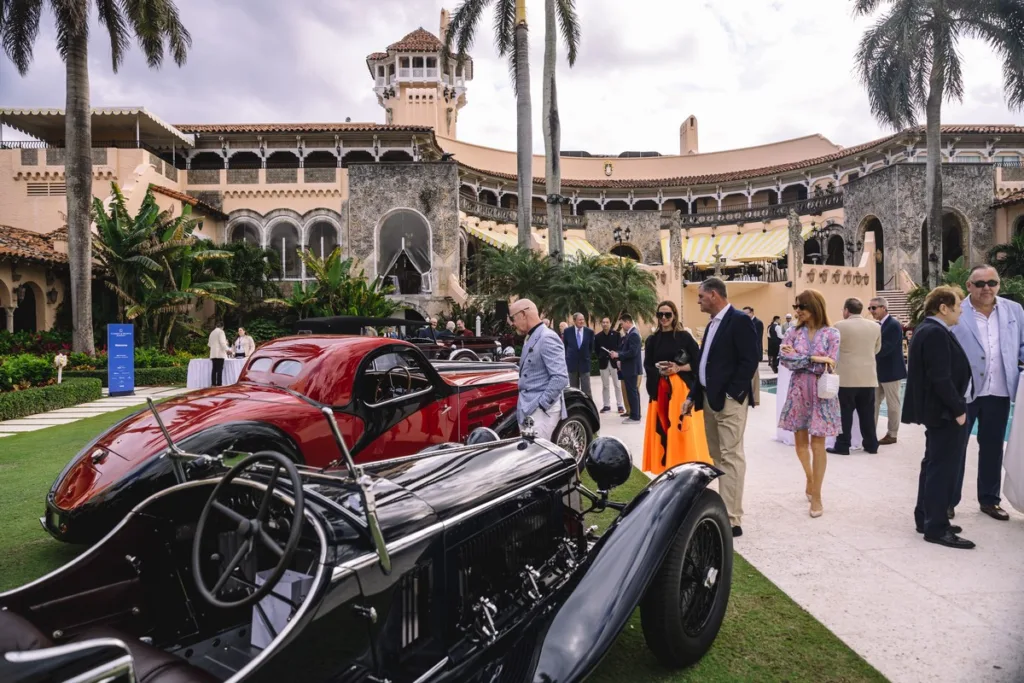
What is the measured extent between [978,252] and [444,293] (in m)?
26.4

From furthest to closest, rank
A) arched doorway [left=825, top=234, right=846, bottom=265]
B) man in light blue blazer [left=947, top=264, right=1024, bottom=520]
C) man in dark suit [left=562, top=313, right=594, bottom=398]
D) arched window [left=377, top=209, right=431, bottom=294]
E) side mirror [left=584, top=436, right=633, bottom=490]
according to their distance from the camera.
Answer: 1. arched doorway [left=825, top=234, right=846, bottom=265]
2. arched window [left=377, top=209, right=431, bottom=294]
3. man in dark suit [left=562, top=313, right=594, bottom=398]
4. man in light blue blazer [left=947, top=264, right=1024, bottom=520]
5. side mirror [left=584, top=436, right=633, bottom=490]

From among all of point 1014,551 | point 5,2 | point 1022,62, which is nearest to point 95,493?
point 1014,551

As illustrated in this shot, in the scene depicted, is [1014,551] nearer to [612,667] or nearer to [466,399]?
[612,667]

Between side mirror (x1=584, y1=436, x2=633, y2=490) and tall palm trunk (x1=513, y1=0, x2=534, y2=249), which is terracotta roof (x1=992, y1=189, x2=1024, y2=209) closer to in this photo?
tall palm trunk (x1=513, y1=0, x2=534, y2=249)

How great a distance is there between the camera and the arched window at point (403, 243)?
26281mm

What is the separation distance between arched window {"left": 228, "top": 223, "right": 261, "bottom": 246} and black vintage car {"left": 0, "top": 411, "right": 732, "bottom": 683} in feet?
86.6

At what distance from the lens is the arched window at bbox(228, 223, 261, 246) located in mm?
26766

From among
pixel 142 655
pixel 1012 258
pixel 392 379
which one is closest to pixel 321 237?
pixel 392 379

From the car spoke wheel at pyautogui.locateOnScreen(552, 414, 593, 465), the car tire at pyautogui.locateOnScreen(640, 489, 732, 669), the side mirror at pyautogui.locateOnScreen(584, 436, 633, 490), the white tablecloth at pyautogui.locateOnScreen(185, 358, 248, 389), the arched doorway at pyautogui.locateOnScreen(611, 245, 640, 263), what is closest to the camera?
the car tire at pyautogui.locateOnScreen(640, 489, 732, 669)

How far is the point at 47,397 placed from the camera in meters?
12.0

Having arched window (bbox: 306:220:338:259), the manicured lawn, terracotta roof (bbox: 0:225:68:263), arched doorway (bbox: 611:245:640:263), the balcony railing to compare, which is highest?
the balcony railing

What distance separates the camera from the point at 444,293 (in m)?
25.8

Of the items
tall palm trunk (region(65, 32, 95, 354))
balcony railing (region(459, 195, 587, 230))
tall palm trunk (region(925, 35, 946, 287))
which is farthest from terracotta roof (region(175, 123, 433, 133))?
tall palm trunk (region(925, 35, 946, 287))

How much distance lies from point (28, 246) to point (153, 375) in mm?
6518
